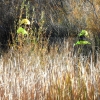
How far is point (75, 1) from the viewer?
7.08 metres

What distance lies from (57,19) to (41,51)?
11.0ft

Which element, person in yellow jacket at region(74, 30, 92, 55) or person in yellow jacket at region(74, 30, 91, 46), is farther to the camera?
person in yellow jacket at region(74, 30, 92, 55)

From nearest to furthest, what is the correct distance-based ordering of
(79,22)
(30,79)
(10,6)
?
(30,79) < (79,22) < (10,6)

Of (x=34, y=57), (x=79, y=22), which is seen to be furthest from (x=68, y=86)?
(x=79, y=22)

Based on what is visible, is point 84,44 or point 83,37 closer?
point 84,44

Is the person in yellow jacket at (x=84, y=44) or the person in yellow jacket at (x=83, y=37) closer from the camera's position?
the person in yellow jacket at (x=83, y=37)

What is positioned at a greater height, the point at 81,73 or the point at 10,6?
the point at 10,6

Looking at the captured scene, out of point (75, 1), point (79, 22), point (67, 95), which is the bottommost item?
point (67, 95)

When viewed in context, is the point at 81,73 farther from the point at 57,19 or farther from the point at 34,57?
the point at 57,19

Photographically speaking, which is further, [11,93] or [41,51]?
[41,51]

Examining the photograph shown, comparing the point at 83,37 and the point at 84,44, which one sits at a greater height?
the point at 83,37

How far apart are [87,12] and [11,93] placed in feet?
13.5

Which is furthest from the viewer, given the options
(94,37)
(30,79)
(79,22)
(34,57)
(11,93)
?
(79,22)

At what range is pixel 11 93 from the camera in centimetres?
265
